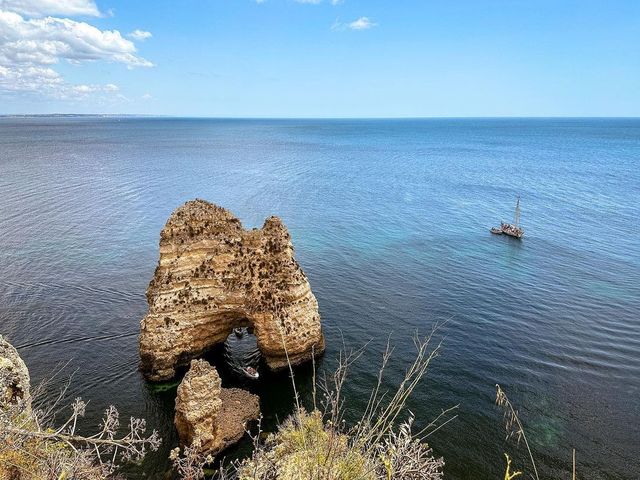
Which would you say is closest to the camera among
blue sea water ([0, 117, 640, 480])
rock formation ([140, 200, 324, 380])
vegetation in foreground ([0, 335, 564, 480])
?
vegetation in foreground ([0, 335, 564, 480])

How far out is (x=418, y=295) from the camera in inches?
1635

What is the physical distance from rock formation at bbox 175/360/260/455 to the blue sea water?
1226 millimetres

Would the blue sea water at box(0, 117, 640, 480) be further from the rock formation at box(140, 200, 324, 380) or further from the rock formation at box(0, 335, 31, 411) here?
the rock formation at box(0, 335, 31, 411)

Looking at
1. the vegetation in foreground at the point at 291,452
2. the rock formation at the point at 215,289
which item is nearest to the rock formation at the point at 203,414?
the vegetation in foreground at the point at 291,452

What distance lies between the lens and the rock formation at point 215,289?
27.7m

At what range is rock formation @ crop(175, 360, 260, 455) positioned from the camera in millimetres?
21750

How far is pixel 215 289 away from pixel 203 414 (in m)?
8.70

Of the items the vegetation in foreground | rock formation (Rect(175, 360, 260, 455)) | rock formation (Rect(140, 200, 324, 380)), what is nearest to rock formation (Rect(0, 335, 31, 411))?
the vegetation in foreground

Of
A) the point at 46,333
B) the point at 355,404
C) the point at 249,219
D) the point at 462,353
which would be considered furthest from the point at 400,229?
the point at 46,333

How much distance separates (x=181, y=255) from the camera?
91.0 feet

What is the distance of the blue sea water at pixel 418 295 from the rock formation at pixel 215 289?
2.48m

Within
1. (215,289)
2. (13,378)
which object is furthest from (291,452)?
(215,289)

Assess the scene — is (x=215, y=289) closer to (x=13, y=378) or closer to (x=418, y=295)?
(x=13, y=378)

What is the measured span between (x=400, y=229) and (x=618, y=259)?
85.2 ft
